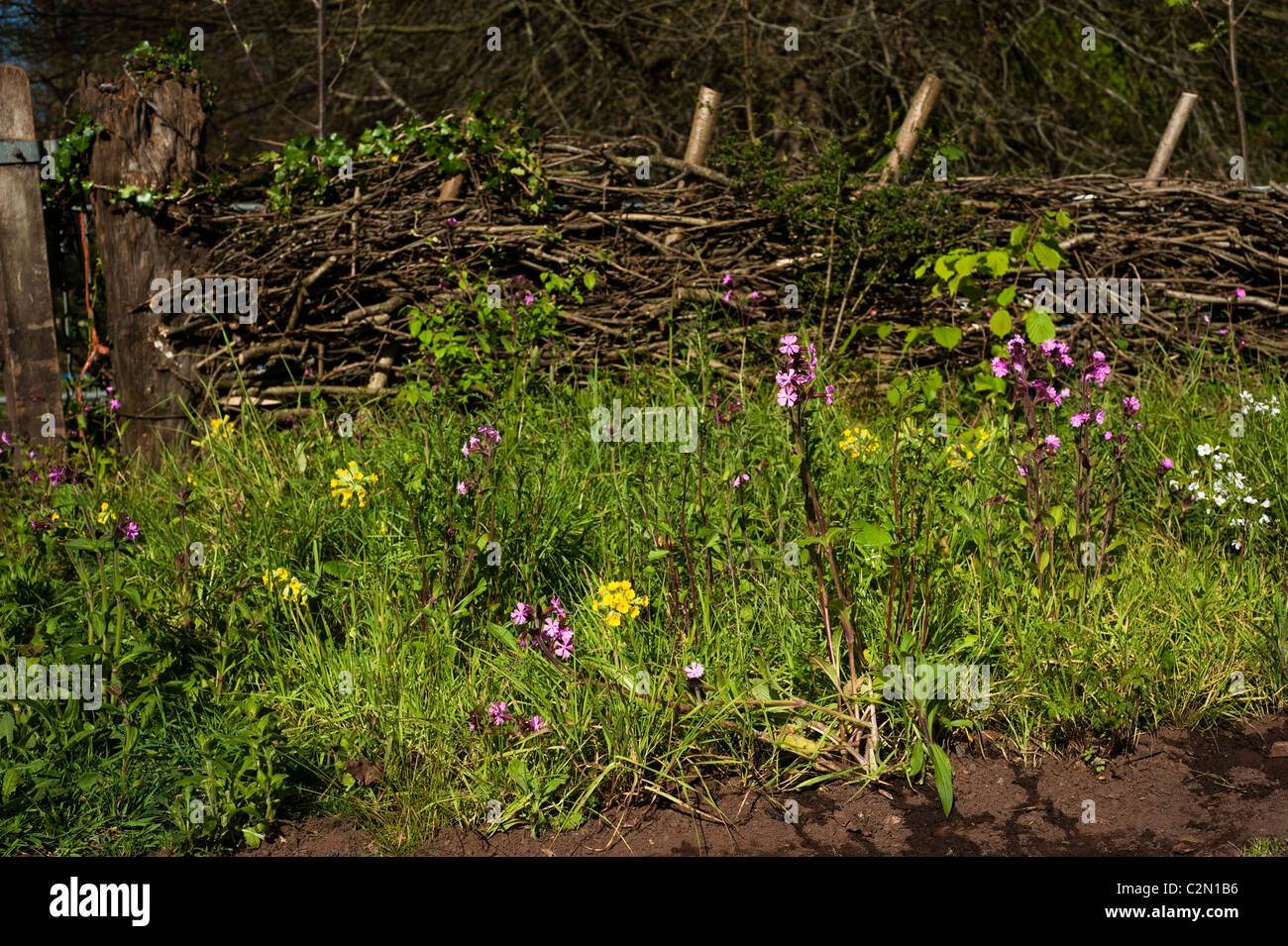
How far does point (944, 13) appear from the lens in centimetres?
889

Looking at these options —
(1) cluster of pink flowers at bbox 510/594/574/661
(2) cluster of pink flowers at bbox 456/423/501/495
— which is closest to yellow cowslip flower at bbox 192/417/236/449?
(2) cluster of pink flowers at bbox 456/423/501/495

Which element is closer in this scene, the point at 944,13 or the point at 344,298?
the point at 344,298

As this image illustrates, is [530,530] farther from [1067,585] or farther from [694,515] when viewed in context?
[1067,585]

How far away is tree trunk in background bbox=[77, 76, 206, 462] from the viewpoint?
196 inches

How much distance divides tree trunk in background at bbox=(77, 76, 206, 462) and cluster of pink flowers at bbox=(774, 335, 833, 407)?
3.35m

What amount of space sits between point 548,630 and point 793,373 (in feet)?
3.07

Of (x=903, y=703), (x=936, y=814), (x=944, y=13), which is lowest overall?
(x=936, y=814)

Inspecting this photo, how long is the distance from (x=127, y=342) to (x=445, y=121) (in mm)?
1785

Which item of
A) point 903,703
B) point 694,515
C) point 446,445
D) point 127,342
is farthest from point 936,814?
point 127,342

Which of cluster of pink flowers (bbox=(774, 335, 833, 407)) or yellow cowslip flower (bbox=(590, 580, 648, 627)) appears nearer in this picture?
cluster of pink flowers (bbox=(774, 335, 833, 407))

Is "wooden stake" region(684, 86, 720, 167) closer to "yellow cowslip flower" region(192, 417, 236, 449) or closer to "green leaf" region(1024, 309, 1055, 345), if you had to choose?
"green leaf" region(1024, 309, 1055, 345)

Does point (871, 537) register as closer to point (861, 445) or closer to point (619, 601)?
point (619, 601)

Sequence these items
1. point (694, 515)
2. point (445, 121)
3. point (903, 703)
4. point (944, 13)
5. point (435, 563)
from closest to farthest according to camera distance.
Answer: point (903, 703), point (435, 563), point (694, 515), point (445, 121), point (944, 13)

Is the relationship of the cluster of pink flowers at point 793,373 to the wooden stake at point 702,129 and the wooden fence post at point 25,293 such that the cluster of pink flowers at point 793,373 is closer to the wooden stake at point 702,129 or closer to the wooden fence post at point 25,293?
the wooden stake at point 702,129
